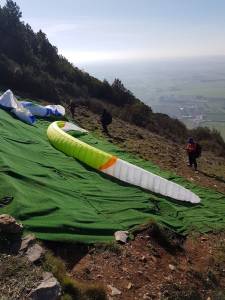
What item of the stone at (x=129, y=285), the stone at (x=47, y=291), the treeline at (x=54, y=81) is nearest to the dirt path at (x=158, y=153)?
the treeline at (x=54, y=81)

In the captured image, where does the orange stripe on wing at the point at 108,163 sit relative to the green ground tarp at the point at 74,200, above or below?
above

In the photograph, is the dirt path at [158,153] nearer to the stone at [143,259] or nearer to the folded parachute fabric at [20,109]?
the folded parachute fabric at [20,109]

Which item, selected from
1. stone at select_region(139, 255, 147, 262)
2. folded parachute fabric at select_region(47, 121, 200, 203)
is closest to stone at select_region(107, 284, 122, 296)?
stone at select_region(139, 255, 147, 262)

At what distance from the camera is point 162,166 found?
60.0 feet

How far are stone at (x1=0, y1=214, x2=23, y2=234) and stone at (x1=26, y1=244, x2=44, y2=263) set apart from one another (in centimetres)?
52

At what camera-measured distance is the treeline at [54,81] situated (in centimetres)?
3091

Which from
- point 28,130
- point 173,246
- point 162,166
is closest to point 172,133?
point 162,166

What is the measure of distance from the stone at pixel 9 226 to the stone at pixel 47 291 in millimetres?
1665

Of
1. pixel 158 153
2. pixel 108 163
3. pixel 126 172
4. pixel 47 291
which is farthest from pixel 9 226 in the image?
pixel 158 153

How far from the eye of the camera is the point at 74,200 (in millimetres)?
11320

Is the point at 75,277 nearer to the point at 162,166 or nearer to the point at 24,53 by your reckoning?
the point at 162,166

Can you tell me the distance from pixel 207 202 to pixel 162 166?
4.11 metres

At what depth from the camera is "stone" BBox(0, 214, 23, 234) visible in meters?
8.16

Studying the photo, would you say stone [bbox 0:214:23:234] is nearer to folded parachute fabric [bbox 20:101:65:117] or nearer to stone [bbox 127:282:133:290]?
stone [bbox 127:282:133:290]
